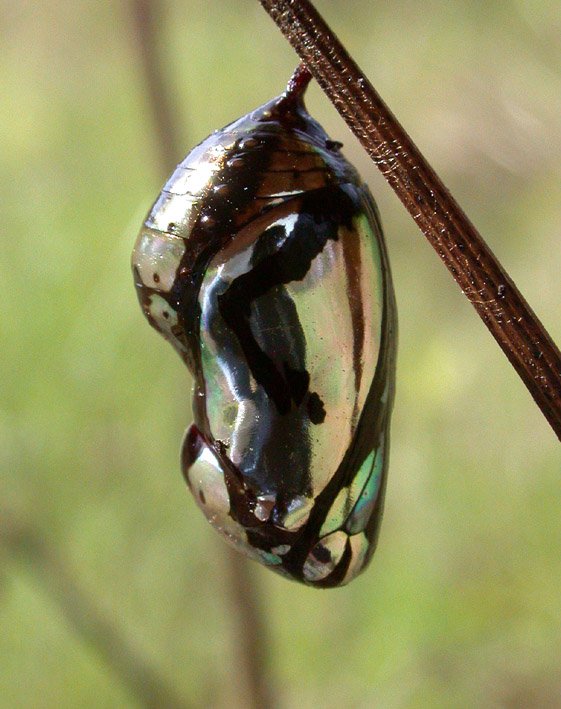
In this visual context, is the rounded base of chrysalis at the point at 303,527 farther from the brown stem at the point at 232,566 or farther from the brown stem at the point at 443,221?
the brown stem at the point at 232,566

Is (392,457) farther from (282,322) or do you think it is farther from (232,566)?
(282,322)

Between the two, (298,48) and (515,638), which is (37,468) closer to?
(515,638)

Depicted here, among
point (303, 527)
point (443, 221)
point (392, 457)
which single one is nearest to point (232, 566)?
point (392, 457)

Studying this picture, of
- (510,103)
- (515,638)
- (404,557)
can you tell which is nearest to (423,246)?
(510,103)

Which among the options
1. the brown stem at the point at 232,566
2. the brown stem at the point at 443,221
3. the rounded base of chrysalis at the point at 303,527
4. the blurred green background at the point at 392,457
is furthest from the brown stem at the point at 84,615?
the brown stem at the point at 443,221

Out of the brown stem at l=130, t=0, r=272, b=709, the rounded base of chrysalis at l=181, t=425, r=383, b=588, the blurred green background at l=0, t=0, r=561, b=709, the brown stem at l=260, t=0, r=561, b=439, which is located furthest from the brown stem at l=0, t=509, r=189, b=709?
the brown stem at l=260, t=0, r=561, b=439

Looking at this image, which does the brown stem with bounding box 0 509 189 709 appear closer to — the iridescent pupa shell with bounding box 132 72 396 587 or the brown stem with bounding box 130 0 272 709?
the brown stem with bounding box 130 0 272 709

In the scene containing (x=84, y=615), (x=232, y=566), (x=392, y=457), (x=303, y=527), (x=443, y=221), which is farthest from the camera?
(x=392, y=457)
